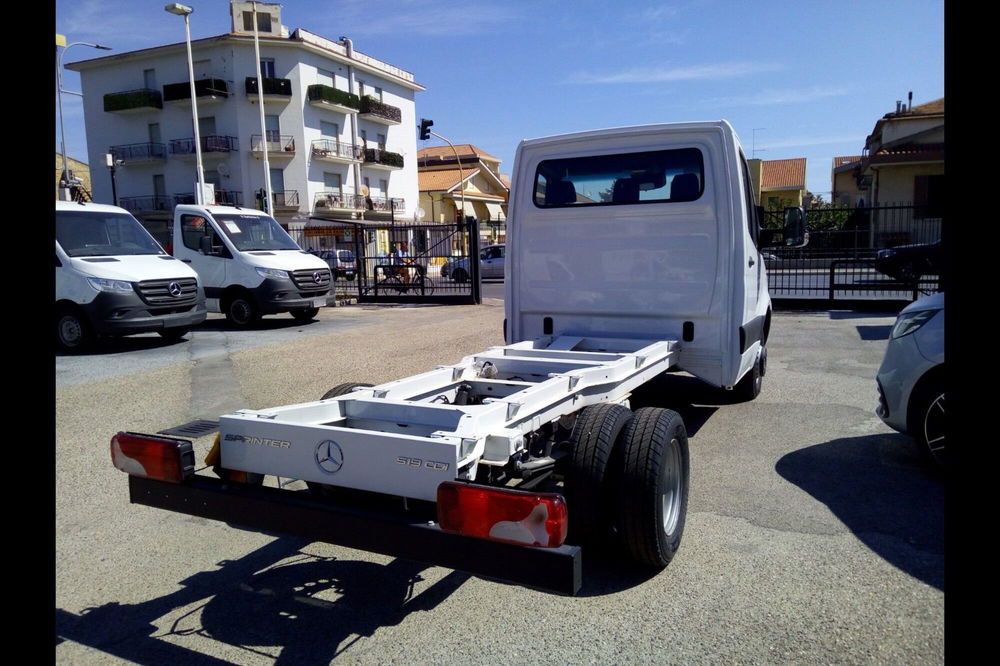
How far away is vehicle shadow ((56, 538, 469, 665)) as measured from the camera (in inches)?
117

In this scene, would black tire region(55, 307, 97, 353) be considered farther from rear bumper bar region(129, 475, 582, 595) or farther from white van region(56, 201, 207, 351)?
rear bumper bar region(129, 475, 582, 595)

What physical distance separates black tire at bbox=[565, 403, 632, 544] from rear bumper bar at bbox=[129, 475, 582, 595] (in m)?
0.76

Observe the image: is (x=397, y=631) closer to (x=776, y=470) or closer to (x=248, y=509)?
(x=248, y=509)

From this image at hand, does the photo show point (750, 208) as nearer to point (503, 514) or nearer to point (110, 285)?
point (503, 514)

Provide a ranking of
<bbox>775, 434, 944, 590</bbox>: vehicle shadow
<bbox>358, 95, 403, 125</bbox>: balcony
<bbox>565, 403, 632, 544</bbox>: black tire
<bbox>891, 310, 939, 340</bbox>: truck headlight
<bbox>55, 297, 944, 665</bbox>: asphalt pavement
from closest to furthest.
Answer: <bbox>55, 297, 944, 665</bbox>: asphalt pavement, <bbox>565, 403, 632, 544</bbox>: black tire, <bbox>775, 434, 944, 590</bbox>: vehicle shadow, <bbox>891, 310, 939, 340</bbox>: truck headlight, <bbox>358, 95, 403, 125</bbox>: balcony

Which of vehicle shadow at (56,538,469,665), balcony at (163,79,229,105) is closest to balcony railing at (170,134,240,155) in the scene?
balcony at (163,79,229,105)

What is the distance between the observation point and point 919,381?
4.67m

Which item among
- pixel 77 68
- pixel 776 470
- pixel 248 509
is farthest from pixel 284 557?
pixel 77 68

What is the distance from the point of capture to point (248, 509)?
2924 millimetres

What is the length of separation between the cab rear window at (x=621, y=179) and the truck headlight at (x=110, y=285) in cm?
734

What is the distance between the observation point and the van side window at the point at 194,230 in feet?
45.0

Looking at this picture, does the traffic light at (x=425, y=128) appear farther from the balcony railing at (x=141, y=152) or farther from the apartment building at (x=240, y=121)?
the balcony railing at (x=141, y=152)

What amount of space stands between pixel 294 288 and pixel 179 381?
533 centimetres

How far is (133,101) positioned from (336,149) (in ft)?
43.9
